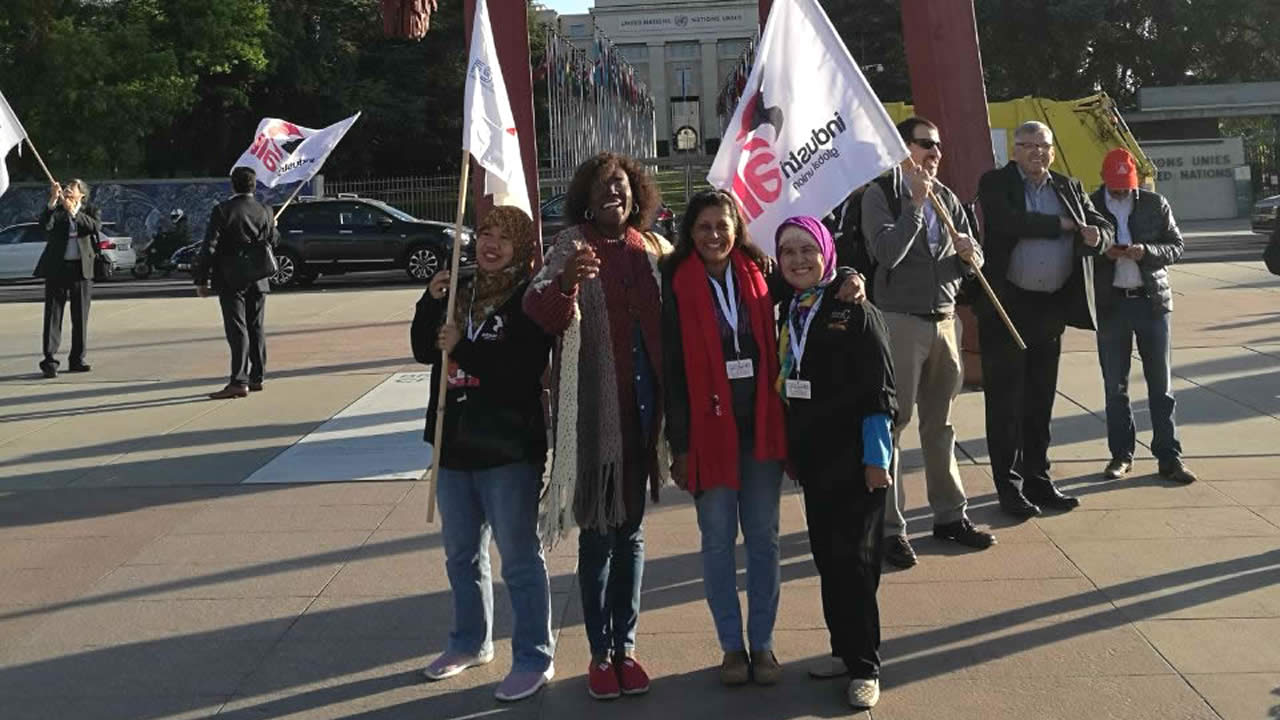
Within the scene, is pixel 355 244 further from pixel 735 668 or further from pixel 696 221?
pixel 735 668

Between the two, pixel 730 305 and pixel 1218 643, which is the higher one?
pixel 730 305

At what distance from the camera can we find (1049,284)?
22.9 feet

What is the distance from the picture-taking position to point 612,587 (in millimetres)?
4977

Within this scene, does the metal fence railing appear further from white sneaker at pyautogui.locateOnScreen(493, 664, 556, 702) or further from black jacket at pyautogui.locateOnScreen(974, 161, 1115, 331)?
white sneaker at pyautogui.locateOnScreen(493, 664, 556, 702)

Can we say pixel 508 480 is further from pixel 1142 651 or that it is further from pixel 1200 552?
pixel 1200 552

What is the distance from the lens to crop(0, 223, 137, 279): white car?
97.7 ft

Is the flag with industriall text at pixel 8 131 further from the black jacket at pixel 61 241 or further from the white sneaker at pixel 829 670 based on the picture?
the white sneaker at pixel 829 670

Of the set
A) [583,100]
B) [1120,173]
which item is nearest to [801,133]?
[1120,173]

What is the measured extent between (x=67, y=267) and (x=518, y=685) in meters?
9.84

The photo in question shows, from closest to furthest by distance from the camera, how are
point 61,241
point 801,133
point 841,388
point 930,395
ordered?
point 841,388 → point 801,133 → point 930,395 → point 61,241

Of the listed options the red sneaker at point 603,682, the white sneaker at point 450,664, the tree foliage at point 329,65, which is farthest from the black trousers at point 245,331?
the tree foliage at point 329,65

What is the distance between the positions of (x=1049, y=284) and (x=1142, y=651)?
234cm

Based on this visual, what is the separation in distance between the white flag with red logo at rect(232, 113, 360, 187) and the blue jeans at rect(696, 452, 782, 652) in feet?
26.7

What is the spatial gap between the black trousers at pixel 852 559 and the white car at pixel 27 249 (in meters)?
27.0
